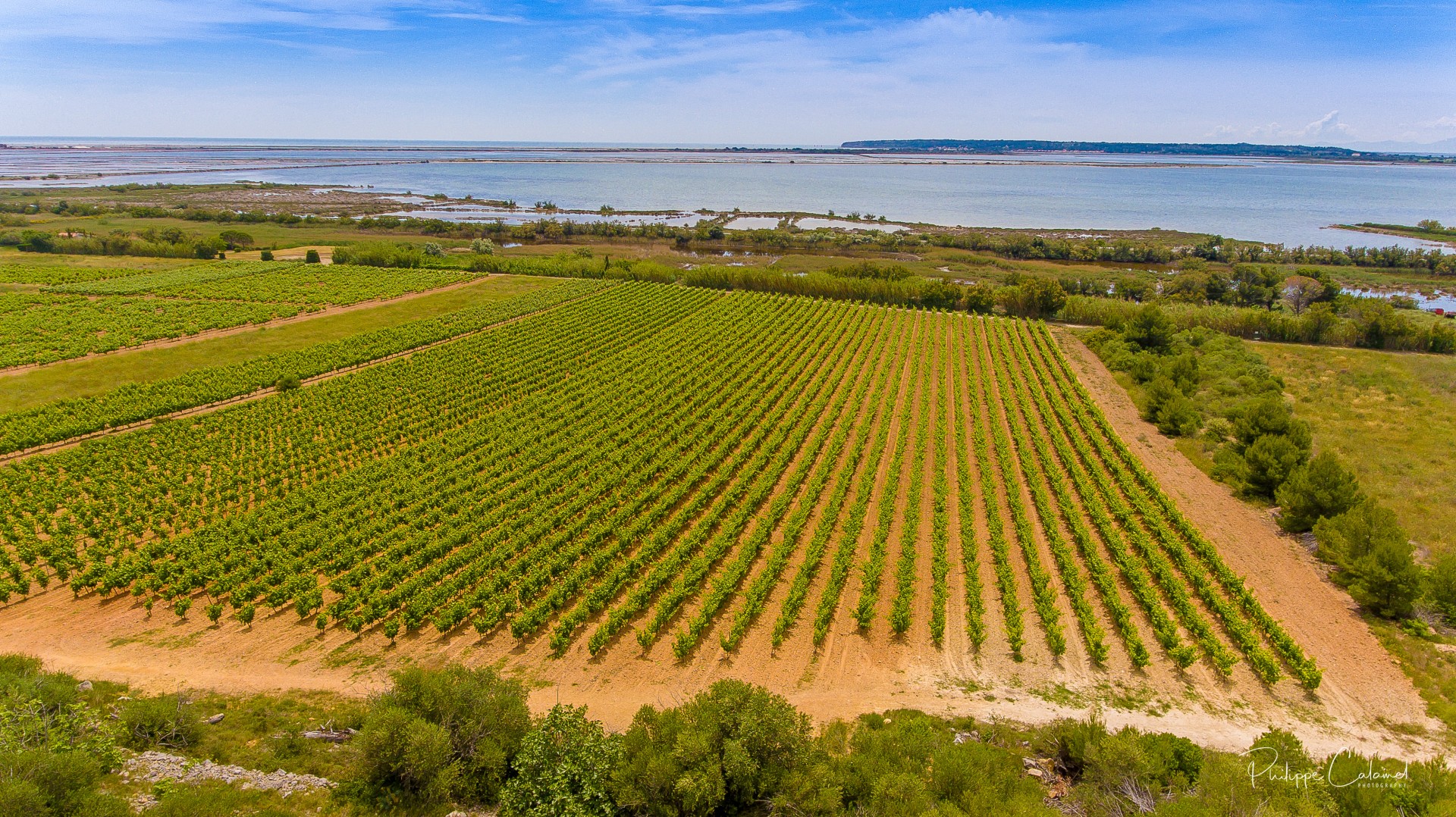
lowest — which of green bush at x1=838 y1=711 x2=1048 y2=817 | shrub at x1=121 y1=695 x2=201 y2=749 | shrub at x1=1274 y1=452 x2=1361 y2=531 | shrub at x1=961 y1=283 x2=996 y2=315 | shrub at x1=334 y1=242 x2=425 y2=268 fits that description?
shrub at x1=121 y1=695 x2=201 y2=749

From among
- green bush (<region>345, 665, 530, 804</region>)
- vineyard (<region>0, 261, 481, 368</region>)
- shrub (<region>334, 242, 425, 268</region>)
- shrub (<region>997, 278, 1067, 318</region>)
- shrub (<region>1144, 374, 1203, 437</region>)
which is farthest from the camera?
shrub (<region>334, 242, 425, 268</region>)

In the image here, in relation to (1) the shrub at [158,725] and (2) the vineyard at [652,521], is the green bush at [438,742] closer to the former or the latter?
(2) the vineyard at [652,521]

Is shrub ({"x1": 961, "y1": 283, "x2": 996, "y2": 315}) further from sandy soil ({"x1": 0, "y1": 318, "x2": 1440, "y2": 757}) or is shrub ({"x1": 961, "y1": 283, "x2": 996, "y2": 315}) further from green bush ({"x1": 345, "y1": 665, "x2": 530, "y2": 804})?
green bush ({"x1": 345, "y1": 665, "x2": 530, "y2": 804})

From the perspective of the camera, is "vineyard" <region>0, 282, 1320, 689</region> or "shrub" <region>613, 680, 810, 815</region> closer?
"shrub" <region>613, 680, 810, 815</region>

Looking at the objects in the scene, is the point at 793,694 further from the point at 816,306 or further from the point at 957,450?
the point at 816,306

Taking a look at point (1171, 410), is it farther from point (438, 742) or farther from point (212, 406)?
point (212, 406)

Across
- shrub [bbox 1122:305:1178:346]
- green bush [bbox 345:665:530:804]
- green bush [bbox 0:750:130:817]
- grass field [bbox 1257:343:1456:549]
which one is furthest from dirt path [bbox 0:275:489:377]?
grass field [bbox 1257:343:1456:549]

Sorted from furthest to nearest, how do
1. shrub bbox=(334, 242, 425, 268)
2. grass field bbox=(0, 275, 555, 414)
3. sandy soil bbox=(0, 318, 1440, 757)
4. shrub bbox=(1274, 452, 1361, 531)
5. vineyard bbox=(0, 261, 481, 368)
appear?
shrub bbox=(334, 242, 425, 268) < vineyard bbox=(0, 261, 481, 368) < grass field bbox=(0, 275, 555, 414) < shrub bbox=(1274, 452, 1361, 531) < sandy soil bbox=(0, 318, 1440, 757)
